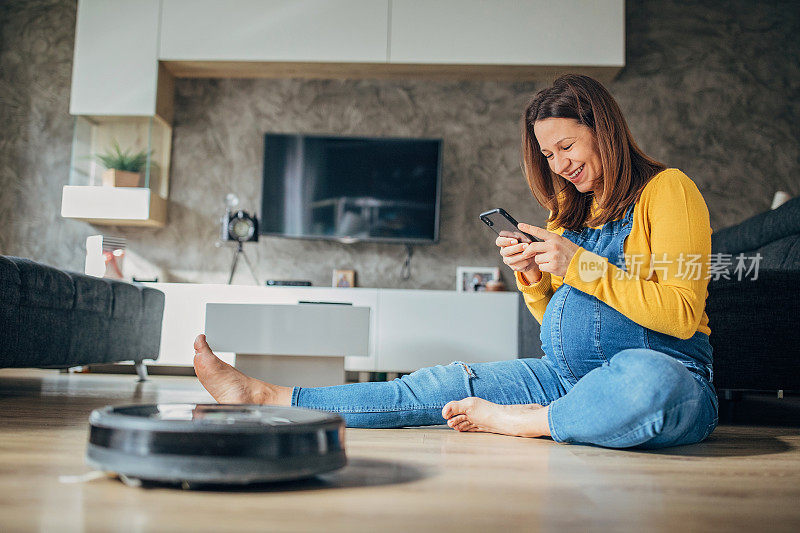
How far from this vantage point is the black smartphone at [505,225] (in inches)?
56.3

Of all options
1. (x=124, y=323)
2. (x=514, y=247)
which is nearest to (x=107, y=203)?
(x=124, y=323)

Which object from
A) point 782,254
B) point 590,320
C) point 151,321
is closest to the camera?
point 590,320

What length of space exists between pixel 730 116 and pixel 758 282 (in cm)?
317

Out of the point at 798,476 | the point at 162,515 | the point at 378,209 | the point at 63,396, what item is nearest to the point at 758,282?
the point at 798,476

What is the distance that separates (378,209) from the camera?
4.69m

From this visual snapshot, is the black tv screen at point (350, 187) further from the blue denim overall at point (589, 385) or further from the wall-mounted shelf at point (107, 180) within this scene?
the blue denim overall at point (589, 385)

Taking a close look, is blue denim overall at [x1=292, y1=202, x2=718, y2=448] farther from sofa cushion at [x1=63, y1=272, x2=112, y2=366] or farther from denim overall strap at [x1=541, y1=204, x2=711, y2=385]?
sofa cushion at [x1=63, y1=272, x2=112, y2=366]

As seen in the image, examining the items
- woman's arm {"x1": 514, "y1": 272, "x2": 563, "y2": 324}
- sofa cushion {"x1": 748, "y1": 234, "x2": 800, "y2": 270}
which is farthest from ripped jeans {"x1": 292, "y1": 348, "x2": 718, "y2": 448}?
sofa cushion {"x1": 748, "y1": 234, "x2": 800, "y2": 270}

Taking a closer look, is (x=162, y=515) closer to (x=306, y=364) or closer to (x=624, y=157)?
(x=624, y=157)

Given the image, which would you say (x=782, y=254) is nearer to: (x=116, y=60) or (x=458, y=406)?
(x=458, y=406)

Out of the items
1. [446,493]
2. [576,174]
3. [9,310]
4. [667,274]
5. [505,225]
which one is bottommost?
[446,493]

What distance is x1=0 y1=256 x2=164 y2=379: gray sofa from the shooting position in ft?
6.78

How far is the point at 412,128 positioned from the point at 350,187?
60 centimetres

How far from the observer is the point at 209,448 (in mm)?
795
